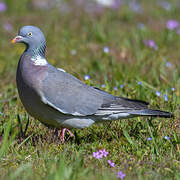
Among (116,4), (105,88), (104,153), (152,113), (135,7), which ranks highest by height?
(152,113)

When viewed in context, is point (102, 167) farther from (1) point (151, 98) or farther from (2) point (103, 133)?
(1) point (151, 98)

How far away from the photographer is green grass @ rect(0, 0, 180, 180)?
13.4ft

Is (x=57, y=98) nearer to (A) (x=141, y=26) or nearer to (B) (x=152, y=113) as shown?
(B) (x=152, y=113)

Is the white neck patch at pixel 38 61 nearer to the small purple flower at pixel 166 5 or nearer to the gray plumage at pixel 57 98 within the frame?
the gray plumage at pixel 57 98

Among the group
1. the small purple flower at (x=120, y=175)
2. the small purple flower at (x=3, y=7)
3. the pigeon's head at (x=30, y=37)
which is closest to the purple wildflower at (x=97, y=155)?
the small purple flower at (x=120, y=175)

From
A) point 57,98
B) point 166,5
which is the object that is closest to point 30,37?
point 57,98

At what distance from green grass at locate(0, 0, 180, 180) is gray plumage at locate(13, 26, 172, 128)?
212 mm

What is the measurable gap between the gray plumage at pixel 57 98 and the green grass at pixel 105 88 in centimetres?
21

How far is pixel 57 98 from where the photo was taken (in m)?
4.70

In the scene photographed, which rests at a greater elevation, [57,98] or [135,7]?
[57,98]

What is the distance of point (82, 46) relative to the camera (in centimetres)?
834

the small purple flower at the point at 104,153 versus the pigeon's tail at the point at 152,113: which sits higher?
the pigeon's tail at the point at 152,113

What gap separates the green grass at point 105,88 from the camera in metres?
4.08

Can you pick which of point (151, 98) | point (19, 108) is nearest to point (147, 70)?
point (151, 98)
